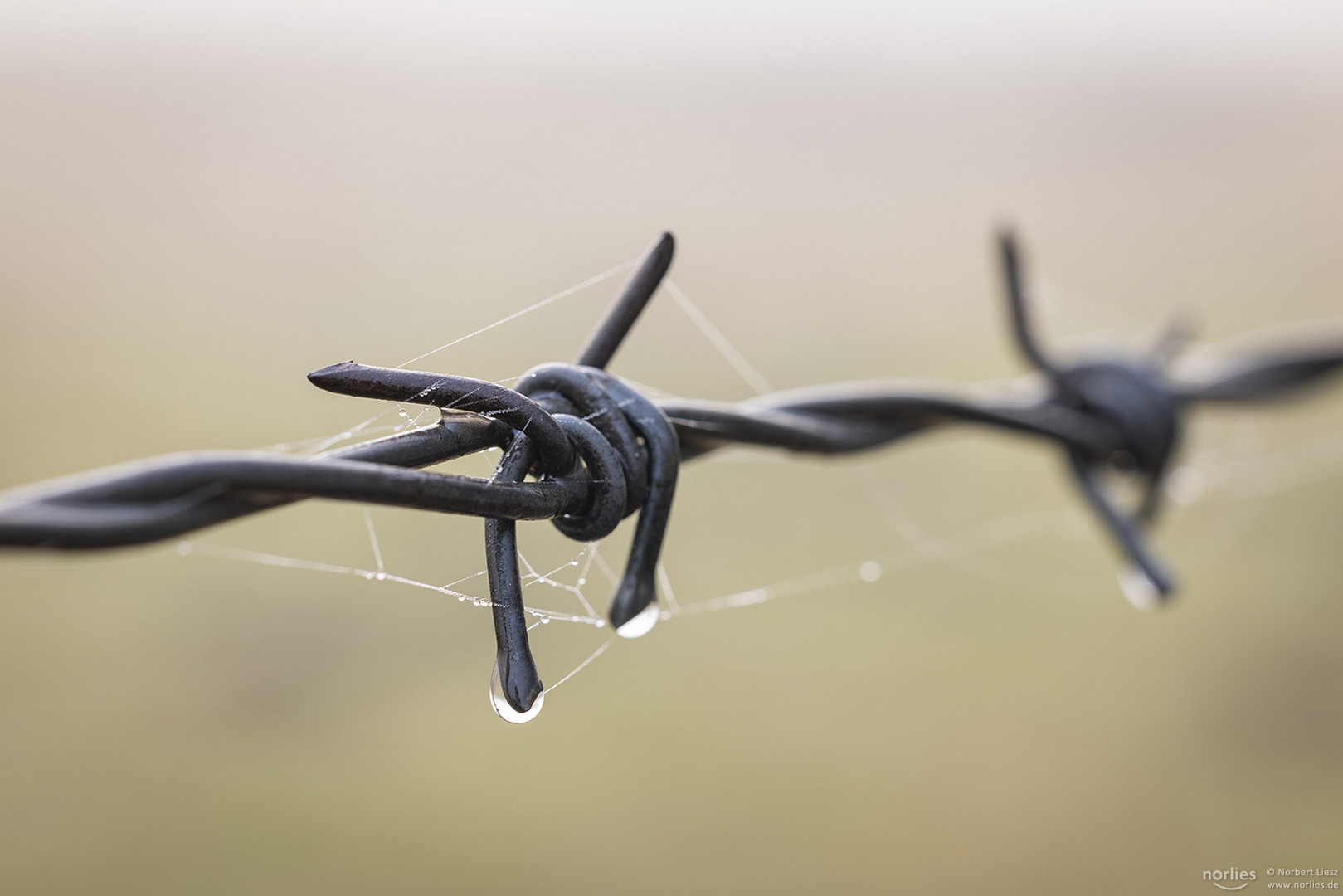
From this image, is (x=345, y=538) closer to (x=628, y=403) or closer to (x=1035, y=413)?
(x=1035, y=413)

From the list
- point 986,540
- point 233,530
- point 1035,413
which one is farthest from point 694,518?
point 1035,413

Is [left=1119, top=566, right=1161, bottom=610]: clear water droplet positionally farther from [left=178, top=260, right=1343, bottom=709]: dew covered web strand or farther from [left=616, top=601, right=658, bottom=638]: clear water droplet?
[left=178, top=260, right=1343, bottom=709]: dew covered web strand

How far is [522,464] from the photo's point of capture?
0.69 meters

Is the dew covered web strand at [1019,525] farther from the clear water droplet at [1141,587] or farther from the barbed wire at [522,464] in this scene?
the barbed wire at [522,464]

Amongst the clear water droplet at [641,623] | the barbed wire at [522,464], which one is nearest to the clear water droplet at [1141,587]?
the barbed wire at [522,464]

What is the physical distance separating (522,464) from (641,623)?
7.7 inches

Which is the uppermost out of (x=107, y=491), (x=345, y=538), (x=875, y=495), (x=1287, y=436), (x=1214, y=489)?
(x=107, y=491)

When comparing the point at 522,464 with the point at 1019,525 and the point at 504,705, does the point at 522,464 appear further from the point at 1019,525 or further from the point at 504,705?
the point at 1019,525

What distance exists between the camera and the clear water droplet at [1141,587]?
4.85ft

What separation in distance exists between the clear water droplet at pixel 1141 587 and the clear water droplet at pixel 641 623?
Result: 1.05 metres

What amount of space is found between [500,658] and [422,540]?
4.61 meters

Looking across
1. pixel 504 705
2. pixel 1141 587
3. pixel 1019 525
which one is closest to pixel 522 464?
pixel 504 705

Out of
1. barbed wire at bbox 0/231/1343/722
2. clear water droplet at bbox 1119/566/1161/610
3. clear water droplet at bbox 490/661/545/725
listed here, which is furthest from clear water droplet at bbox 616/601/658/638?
clear water droplet at bbox 1119/566/1161/610

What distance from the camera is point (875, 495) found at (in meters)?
5.52
